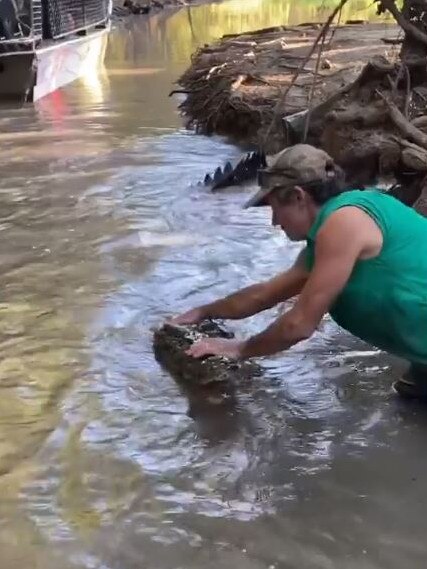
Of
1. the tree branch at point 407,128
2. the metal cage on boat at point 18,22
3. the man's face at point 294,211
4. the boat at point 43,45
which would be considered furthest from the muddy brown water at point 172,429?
the metal cage on boat at point 18,22

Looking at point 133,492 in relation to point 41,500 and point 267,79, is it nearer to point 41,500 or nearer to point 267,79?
point 41,500

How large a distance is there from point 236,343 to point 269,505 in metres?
0.91

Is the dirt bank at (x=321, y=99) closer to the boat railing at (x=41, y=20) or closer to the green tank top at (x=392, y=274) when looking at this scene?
the boat railing at (x=41, y=20)

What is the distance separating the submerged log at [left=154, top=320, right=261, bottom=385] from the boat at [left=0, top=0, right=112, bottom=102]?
938 cm

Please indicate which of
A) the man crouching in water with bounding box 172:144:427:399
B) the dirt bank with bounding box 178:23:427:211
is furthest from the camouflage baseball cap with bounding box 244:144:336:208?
the dirt bank with bounding box 178:23:427:211

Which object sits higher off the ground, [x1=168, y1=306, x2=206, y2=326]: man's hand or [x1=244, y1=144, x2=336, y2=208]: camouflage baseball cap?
[x1=244, y1=144, x2=336, y2=208]: camouflage baseball cap

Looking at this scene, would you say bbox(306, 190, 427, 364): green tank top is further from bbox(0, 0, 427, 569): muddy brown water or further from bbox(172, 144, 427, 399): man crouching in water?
bbox(0, 0, 427, 569): muddy brown water

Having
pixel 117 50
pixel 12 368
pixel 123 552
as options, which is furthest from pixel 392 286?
pixel 117 50

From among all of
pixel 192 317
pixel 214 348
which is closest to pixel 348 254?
pixel 214 348

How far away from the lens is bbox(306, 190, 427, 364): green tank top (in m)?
3.73

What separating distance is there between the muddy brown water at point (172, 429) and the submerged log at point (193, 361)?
0.08 meters

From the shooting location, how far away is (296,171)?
3748mm

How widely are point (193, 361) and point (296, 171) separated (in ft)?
4.02

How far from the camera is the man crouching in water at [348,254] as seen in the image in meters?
3.61
